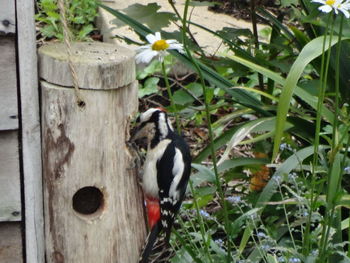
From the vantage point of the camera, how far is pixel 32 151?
3.15 m

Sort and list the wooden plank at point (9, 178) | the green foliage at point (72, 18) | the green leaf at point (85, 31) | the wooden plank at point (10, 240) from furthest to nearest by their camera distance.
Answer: the green leaf at point (85, 31) → the green foliage at point (72, 18) → the wooden plank at point (10, 240) → the wooden plank at point (9, 178)

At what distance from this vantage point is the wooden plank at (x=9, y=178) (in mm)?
3162

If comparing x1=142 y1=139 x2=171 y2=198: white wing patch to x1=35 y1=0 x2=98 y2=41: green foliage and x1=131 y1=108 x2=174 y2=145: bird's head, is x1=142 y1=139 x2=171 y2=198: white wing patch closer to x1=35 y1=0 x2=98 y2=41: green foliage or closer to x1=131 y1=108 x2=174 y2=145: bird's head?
x1=131 y1=108 x2=174 y2=145: bird's head

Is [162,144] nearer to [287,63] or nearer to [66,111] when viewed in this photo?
[66,111]

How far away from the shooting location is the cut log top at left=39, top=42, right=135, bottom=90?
3.04 meters

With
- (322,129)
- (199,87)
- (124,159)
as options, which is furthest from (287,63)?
(124,159)

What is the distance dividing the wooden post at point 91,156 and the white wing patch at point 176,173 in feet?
0.47

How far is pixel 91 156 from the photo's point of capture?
315cm

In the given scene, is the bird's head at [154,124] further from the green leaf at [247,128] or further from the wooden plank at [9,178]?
the wooden plank at [9,178]

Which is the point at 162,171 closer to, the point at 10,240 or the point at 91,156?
the point at 91,156

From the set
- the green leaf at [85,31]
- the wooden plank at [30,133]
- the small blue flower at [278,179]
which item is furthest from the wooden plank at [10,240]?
the green leaf at [85,31]

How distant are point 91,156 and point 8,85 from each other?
1.21ft

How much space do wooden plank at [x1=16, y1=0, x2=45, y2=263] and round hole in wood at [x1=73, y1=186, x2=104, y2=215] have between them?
214 millimetres

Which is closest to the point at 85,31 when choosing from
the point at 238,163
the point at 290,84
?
the point at 238,163
